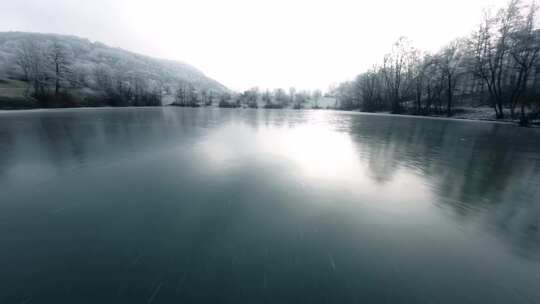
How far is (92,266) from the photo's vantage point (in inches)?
A: 89.9

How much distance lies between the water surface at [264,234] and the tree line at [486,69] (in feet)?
87.2

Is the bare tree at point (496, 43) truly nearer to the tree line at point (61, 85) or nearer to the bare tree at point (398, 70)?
the bare tree at point (398, 70)

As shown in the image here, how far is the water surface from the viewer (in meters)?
2.04

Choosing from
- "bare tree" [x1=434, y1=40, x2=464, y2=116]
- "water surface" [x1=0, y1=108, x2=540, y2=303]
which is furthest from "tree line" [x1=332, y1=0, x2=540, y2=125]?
"water surface" [x1=0, y1=108, x2=540, y2=303]

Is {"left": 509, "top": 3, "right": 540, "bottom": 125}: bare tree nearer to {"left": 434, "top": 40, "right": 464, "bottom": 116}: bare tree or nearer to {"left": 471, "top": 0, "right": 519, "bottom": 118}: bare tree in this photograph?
{"left": 471, "top": 0, "right": 519, "bottom": 118}: bare tree

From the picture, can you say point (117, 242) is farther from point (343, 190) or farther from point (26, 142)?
point (26, 142)

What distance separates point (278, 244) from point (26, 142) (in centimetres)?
1296

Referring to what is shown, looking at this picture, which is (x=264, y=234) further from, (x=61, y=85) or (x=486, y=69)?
(x=61, y=85)

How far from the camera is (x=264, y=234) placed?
2916mm

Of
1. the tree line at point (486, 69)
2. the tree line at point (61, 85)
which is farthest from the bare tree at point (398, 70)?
the tree line at point (61, 85)

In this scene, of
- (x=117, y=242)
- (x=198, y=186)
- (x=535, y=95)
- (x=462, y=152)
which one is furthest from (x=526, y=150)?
(x=535, y=95)

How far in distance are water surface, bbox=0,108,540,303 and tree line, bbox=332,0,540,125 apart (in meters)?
26.6

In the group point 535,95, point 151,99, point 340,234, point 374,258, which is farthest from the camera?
point 151,99

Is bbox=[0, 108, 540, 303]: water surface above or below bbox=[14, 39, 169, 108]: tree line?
below
